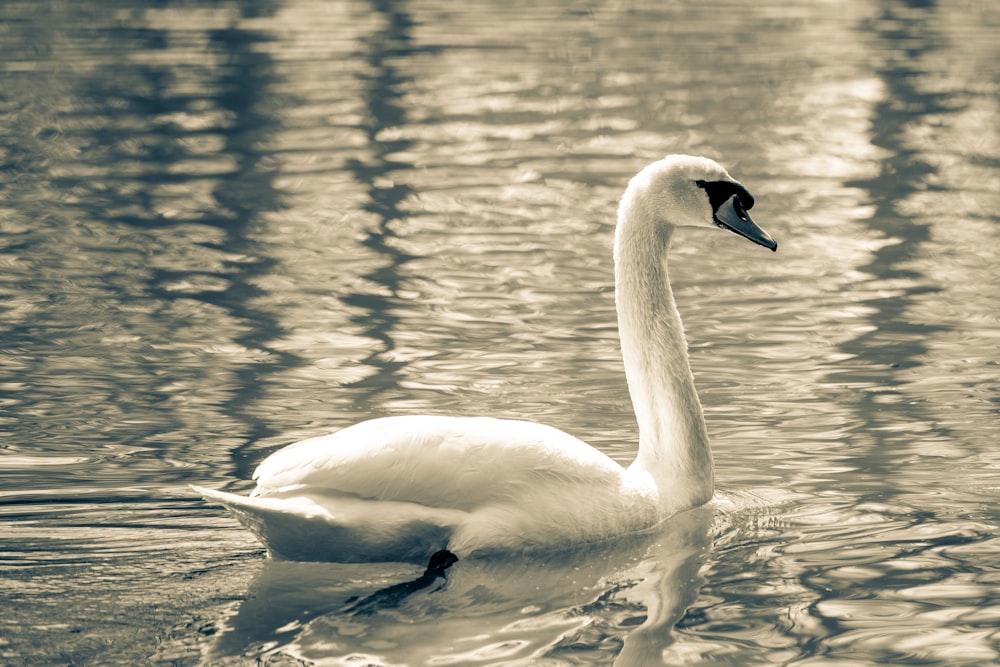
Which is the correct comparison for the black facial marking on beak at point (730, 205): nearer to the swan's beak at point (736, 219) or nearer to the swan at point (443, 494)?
the swan's beak at point (736, 219)

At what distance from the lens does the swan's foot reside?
20.2ft

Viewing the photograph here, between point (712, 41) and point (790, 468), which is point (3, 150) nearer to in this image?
point (790, 468)

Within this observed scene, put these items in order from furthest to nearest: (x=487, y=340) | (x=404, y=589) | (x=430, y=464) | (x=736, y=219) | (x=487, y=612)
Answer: (x=487, y=340)
(x=736, y=219)
(x=430, y=464)
(x=404, y=589)
(x=487, y=612)

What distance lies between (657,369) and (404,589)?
1.68m

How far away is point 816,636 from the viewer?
5957mm

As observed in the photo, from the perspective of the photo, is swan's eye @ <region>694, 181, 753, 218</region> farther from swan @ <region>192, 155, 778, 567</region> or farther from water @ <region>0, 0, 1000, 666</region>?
water @ <region>0, 0, 1000, 666</region>

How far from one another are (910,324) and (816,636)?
16.3 feet

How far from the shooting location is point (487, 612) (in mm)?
6117

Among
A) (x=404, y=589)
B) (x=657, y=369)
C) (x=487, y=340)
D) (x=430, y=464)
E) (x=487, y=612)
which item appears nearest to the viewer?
(x=487, y=612)

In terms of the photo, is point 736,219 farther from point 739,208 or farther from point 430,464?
point 430,464

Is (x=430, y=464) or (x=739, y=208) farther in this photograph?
(x=739, y=208)

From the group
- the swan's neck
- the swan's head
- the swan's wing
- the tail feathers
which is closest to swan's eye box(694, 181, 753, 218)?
the swan's head

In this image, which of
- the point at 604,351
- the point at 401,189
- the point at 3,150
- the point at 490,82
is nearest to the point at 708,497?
the point at 604,351

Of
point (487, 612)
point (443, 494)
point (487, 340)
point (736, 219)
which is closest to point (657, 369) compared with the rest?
point (736, 219)
